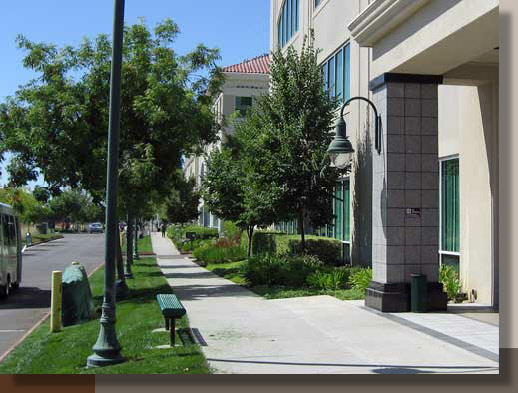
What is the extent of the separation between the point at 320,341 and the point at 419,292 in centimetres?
326

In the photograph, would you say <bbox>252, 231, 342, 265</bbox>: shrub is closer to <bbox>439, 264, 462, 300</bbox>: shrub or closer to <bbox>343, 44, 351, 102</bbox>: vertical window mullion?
<bbox>343, 44, 351, 102</bbox>: vertical window mullion

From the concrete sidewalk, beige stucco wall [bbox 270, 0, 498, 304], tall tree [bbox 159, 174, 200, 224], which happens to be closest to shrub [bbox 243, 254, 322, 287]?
beige stucco wall [bbox 270, 0, 498, 304]

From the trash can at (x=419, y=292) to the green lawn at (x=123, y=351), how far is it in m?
4.28

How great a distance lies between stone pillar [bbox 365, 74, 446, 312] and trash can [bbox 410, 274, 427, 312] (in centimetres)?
19

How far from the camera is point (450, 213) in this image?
49.9 feet

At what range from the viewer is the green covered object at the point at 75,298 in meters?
13.8

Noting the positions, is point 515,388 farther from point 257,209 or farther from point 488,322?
point 257,209

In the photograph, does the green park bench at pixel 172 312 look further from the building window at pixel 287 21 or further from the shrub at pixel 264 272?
the building window at pixel 287 21

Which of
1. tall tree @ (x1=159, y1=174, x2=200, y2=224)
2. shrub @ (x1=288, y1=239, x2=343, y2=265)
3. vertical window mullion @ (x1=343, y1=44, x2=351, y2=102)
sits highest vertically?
vertical window mullion @ (x1=343, y1=44, x2=351, y2=102)

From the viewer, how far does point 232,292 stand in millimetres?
17609

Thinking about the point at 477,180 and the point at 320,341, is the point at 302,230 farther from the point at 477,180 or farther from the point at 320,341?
the point at 320,341

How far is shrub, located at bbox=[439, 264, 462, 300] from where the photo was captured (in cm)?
1388

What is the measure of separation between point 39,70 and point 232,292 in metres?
7.96

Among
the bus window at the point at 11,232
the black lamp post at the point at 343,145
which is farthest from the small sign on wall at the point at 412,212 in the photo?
the bus window at the point at 11,232
